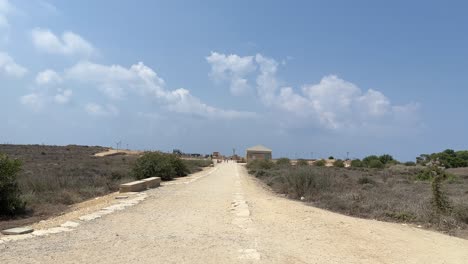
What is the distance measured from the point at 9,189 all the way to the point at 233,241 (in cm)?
784

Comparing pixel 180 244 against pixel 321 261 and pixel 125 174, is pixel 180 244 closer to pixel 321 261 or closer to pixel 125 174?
pixel 321 261

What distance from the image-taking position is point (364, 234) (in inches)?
424

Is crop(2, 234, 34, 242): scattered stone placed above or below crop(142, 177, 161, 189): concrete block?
below

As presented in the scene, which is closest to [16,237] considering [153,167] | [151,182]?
[151,182]

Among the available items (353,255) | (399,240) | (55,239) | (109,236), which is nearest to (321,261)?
(353,255)

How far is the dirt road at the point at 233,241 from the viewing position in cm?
784

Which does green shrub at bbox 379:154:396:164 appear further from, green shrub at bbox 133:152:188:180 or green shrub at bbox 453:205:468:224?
green shrub at bbox 453:205:468:224

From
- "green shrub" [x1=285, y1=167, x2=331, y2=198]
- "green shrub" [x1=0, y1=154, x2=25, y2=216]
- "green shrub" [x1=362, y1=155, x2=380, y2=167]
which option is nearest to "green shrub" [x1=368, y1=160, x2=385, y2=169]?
"green shrub" [x1=362, y1=155, x2=380, y2=167]

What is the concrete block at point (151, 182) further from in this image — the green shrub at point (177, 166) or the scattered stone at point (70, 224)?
the scattered stone at point (70, 224)

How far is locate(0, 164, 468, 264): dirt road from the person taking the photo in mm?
7840

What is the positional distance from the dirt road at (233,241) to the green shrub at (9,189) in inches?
127

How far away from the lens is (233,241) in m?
9.19

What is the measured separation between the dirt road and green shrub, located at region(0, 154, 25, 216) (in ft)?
10.6

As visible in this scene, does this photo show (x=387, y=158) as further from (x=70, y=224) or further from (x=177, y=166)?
(x=70, y=224)
